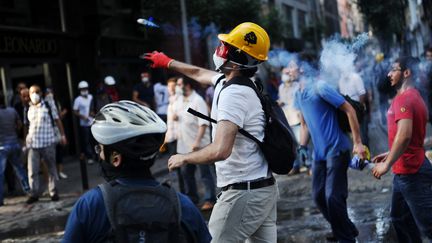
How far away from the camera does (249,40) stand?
3.70 m

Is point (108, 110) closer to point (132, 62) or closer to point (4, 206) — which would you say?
point (4, 206)

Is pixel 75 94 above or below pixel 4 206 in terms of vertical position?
above

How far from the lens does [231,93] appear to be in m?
3.62

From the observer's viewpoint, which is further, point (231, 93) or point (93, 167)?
point (93, 167)

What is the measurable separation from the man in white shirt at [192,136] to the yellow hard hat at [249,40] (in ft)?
15.2

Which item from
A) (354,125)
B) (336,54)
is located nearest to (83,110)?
(336,54)

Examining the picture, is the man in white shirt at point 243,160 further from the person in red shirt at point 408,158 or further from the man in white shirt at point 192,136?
the man in white shirt at point 192,136

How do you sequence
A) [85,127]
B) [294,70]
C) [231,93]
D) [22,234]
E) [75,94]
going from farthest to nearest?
[75,94]
[85,127]
[22,234]
[294,70]
[231,93]

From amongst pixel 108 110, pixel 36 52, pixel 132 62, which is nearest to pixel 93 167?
pixel 36 52

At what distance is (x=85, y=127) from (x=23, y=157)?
8.97 feet

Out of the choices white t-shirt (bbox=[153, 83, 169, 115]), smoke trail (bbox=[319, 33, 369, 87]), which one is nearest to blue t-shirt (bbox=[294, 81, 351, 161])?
smoke trail (bbox=[319, 33, 369, 87])

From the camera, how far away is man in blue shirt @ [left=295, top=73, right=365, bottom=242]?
5.42m

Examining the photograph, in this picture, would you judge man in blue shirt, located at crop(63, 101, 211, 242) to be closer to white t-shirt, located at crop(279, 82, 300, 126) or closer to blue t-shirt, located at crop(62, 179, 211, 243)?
blue t-shirt, located at crop(62, 179, 211, 243)

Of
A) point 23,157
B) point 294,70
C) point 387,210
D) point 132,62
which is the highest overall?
point 132,62
